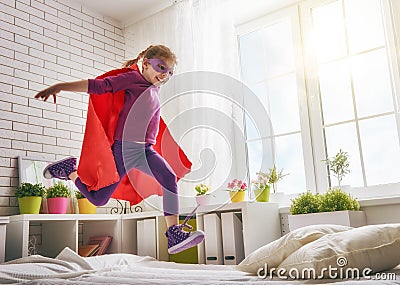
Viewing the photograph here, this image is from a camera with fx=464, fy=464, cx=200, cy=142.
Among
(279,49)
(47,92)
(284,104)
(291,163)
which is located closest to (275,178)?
(291,163)

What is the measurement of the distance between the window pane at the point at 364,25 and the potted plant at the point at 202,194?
4.42ft

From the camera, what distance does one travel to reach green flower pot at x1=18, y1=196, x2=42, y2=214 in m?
2.97

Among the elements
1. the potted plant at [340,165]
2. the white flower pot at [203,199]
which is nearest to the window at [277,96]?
the potted plant at [340,165]

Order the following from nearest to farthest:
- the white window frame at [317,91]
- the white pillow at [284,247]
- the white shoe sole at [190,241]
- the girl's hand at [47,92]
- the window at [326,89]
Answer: the white pillow at [284,247] < the girl's hand at [47,92] < the white shoe sole at [190,241] < the white window frame at [317,91] < the window at [326,89]

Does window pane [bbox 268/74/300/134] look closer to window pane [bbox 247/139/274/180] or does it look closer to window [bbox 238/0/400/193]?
window [bbox 238/0/400/193]

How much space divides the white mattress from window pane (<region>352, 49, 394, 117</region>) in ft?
4.88

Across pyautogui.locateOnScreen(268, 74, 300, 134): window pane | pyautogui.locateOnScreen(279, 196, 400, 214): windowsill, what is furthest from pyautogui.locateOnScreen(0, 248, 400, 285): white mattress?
pyautogui.locateOnScreen(268, 74, 300, 134): window pane

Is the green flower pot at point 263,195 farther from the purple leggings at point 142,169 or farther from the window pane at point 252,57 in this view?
the window pane at point 252,57

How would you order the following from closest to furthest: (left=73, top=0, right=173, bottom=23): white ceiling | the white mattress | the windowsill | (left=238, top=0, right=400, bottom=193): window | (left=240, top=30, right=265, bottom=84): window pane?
the white mattress
the windowsill
(left=238, top=0, right=400, bottom=193): window
(left=240, top=30, right=265, bottom=84): window pane
(left=73, top=0, right=173, bottom=23): white ceiling

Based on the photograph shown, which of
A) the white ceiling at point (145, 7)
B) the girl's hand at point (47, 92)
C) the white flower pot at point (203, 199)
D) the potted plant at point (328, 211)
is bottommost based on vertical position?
the potted plant at point (328, 211)

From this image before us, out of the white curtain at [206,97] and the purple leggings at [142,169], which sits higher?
the white curtain at [206,97]

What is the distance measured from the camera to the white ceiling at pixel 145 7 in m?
3.45

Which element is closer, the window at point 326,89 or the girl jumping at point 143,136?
the girl jumping at point 143,136

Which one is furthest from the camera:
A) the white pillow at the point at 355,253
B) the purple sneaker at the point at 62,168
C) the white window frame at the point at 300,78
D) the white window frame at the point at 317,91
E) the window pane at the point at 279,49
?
the window pane at the point at 279,49
